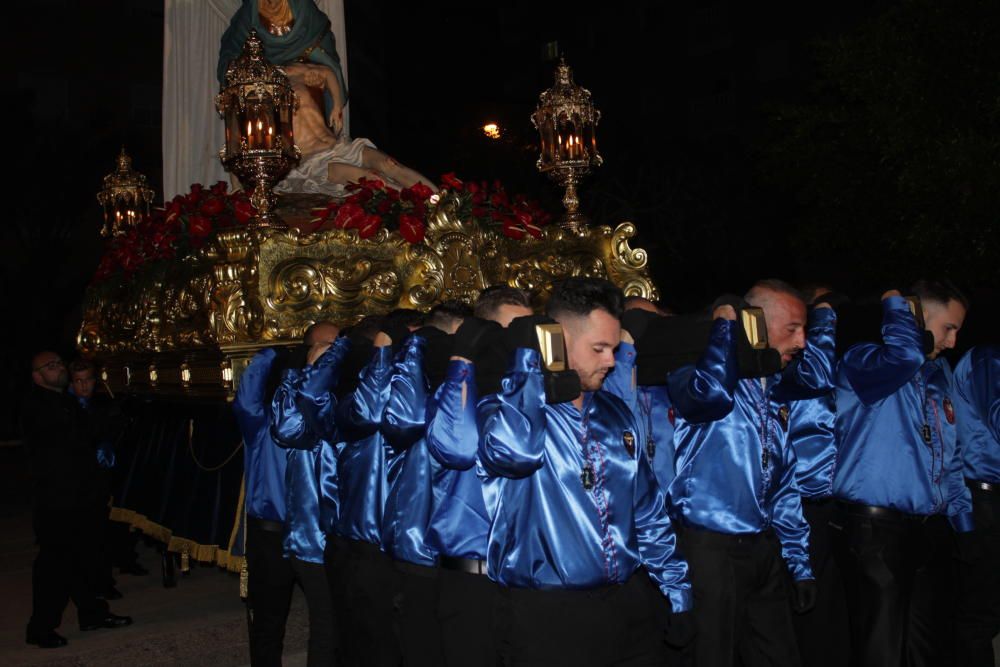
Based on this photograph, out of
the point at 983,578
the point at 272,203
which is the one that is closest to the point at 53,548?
the point at 272,203

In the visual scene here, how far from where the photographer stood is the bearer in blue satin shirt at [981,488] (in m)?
4.76

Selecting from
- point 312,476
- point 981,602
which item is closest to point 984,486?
point 981,602

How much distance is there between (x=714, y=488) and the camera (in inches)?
149

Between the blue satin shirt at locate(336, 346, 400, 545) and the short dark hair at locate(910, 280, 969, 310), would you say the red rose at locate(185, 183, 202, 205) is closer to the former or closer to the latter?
the blue satin shirt at locate(336, 346, 400, 545)

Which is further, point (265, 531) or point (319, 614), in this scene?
point (265, 531)

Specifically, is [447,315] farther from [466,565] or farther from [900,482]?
[900,482]

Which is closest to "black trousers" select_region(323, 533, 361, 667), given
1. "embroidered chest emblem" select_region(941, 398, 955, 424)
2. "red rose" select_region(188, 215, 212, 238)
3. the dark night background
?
"red rose" select_region(188, 215, 212, 238)

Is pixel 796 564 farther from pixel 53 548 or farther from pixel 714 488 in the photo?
pixel 53 548

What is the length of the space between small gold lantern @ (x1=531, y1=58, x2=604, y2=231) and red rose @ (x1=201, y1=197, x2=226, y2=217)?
2225 millimetres

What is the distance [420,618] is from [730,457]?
52.1 inches

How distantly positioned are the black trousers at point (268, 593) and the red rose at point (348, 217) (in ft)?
6.25

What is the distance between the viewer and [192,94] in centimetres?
887

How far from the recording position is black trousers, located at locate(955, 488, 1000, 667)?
4.75m

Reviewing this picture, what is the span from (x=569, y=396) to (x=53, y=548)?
4567mm
